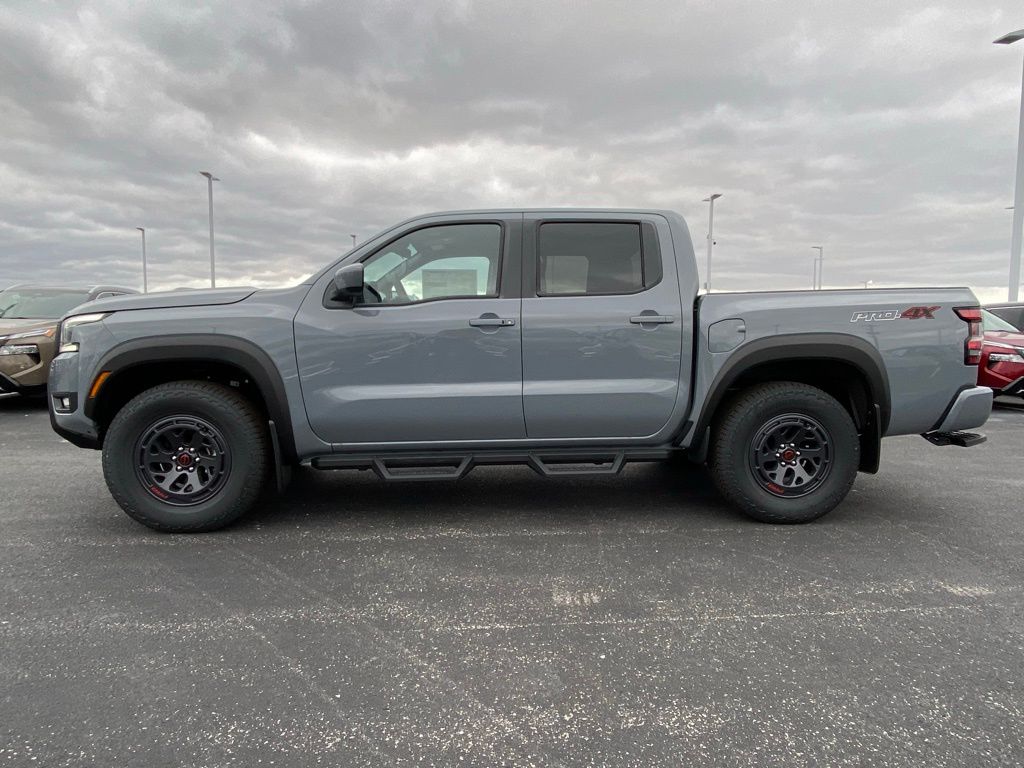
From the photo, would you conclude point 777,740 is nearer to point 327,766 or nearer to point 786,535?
point 327,766

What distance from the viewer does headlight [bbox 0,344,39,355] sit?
7.27 meters

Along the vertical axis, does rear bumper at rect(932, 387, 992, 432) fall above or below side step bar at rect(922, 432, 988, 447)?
above

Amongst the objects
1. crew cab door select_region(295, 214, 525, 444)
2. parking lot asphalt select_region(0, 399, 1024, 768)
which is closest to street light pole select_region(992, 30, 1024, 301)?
parking lot asphalt select_region(0, 399, 1024, 768)

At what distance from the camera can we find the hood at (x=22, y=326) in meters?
7.35

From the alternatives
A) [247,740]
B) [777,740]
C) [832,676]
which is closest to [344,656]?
[247,740]

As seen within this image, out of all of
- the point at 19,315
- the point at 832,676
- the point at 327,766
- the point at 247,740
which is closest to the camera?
the point at 327,766

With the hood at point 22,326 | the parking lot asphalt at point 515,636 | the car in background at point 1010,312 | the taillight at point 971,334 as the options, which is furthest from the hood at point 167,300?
the car in background at point 1010,312

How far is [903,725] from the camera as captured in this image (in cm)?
190

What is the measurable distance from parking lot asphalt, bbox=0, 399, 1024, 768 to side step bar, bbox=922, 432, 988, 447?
1.64 feet

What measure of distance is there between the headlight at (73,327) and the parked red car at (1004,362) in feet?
31.2

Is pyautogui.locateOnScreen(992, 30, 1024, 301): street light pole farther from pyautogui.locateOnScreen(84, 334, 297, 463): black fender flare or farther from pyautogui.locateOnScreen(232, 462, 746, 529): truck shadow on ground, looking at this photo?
pyautogui.locateOnScreen(84, 334, 297, 463): black fender flare

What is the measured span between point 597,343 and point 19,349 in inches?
291

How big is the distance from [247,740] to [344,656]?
47 cm

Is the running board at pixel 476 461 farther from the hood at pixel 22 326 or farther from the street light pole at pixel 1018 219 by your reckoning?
the street light pole at pixel 1018 219
